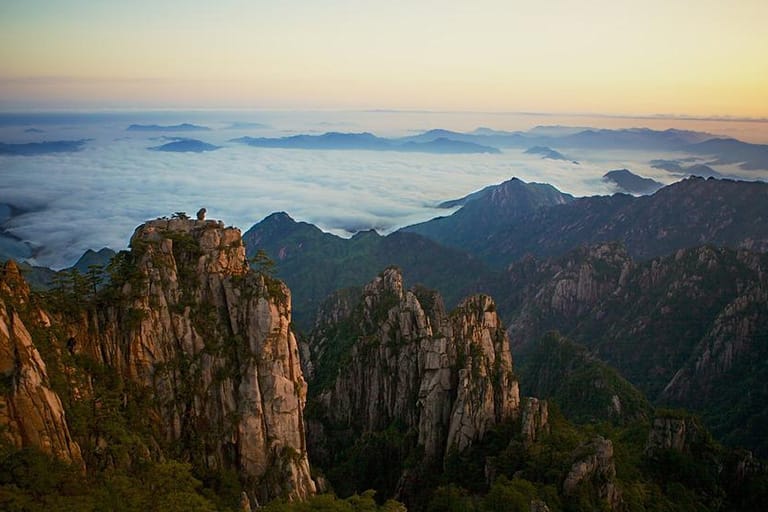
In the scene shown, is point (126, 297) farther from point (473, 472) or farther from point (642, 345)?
point (642, 345)

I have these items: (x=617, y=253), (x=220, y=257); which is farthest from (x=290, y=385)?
(x=617, y=253)

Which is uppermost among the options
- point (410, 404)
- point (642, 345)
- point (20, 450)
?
point (20, 450)

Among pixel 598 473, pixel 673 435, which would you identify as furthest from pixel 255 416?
pixel 673 435

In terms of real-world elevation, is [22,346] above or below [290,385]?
above

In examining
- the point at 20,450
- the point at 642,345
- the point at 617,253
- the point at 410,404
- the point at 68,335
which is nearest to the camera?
the point at 20,450

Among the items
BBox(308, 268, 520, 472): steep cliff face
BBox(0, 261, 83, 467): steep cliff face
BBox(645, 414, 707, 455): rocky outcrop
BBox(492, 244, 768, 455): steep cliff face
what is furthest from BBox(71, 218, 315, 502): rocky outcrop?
BBox(492, 244, 768, 455): steep cliff face

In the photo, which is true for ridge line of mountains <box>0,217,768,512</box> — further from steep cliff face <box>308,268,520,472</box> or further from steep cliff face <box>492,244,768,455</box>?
steep cliff face <box>492,244,768,455</box>
